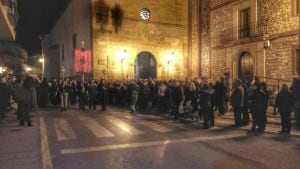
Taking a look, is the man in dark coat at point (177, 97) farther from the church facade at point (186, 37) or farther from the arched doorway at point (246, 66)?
the arched doorway at point (246, 66)

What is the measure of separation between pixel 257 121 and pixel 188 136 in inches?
107

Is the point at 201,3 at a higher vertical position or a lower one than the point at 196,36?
higher

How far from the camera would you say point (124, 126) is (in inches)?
472

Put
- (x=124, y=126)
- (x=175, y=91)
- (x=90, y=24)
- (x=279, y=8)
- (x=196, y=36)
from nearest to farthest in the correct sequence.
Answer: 1. (x=124, y=126)
2. (x=175, y=91)
3. (x=279, y=8)
4. (x=90, y=24)
5. (x=196, y=36)

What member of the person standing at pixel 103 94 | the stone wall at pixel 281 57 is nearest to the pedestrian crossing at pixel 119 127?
the person standing at pixel 103 94

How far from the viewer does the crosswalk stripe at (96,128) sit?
10273 millimetres

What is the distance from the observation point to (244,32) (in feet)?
70.5

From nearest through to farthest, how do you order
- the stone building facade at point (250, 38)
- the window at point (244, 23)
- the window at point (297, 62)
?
the window at point (297, 62), the stone building facade at point (250, 38), the window at point (244, 23)

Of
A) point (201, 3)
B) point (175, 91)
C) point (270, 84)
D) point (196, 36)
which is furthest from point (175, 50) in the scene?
point (175, 91)

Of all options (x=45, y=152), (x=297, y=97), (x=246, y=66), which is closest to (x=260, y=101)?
(x=297, y=97)

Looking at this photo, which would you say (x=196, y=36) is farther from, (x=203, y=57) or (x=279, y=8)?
(x=279, y=8)

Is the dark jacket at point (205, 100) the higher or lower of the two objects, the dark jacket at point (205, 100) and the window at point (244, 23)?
the lower

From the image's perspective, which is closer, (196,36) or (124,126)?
(124,126)

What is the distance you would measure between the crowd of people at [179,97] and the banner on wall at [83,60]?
206 centimetres
